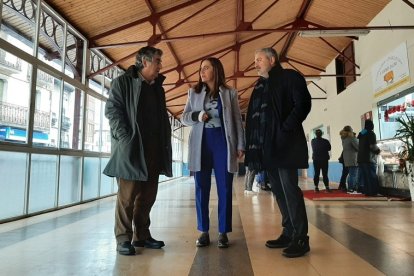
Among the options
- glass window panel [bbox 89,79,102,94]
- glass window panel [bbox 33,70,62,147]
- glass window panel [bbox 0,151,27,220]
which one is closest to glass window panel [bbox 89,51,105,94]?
glass window panel [bbox 89,79,102,94]

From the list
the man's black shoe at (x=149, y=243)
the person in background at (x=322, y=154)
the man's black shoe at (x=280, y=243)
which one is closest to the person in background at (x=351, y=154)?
the person in background at (x=322, y=154)

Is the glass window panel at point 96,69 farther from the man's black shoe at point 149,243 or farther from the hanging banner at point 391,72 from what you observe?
the hanging banner at point 391,72

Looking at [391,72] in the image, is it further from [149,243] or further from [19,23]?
[19,23]

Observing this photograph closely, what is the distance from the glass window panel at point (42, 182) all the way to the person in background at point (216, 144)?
115 inches

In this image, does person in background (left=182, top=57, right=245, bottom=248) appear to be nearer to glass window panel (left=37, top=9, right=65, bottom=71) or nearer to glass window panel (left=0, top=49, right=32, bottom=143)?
glass window panel (left=0, top=49, right=32, bottom=143)

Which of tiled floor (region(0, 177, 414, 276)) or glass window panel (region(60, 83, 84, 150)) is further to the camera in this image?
glass window panel (region(60, 83, 84, 150))

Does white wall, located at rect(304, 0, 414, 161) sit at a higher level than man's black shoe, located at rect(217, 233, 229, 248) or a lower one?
higher

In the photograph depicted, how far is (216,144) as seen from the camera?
2.20m

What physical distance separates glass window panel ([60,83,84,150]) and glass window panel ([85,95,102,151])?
0.30 metres

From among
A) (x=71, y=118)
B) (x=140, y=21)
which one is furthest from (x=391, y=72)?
(x=71, y=118)

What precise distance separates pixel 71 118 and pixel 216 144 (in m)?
4.10

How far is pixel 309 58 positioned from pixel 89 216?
1043cm

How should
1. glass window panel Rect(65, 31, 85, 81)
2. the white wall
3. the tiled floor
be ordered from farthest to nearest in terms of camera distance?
the white wall < glass window panel Rect(65, 31, 85, 81) < the tiled floor

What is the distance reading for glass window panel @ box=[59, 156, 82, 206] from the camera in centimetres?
492
